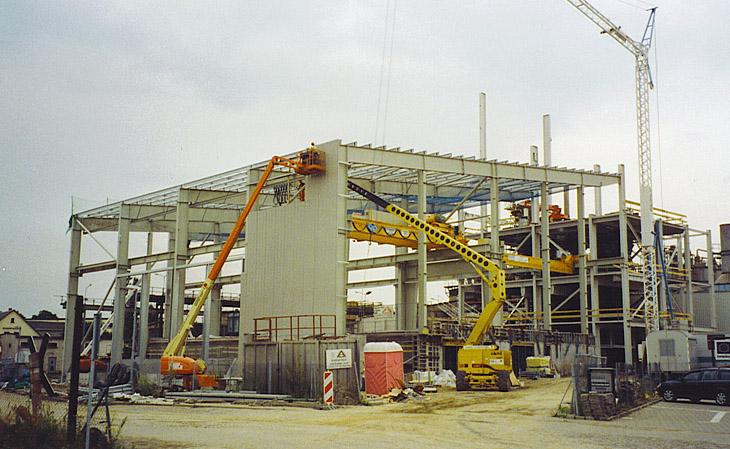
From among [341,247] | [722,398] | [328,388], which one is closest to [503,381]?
[722,398]

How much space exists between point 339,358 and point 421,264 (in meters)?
15.0

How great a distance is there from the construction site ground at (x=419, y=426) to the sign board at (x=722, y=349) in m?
14.3

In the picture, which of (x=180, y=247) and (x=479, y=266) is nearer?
(x=479, y=266)

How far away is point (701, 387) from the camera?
88.7 feet

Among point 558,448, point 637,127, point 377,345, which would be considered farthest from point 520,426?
point 637,127

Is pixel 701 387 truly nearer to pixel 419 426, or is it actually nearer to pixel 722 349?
pixel 419 426

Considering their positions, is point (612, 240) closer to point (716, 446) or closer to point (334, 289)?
point (334, 289)

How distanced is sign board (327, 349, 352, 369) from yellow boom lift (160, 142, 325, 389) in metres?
7.73

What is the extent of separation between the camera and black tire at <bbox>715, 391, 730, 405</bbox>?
2609 centimetres

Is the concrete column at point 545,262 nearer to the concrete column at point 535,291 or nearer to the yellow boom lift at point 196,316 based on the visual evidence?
the concrete column at point 535,291

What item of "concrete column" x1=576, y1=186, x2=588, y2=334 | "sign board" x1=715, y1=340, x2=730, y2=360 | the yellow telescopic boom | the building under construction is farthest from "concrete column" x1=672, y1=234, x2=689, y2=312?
the yellow telescopic boom

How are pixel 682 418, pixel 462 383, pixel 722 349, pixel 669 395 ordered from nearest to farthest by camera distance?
pixel 682 418, pixel 669 395, pixel 462 383, pixel 722 349

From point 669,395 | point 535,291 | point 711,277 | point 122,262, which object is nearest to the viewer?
point 669,395

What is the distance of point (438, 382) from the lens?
3597cm
